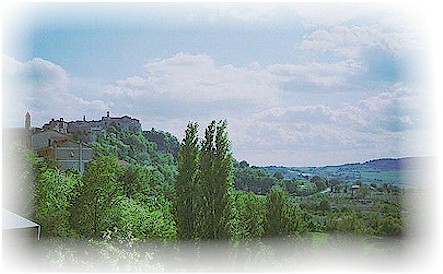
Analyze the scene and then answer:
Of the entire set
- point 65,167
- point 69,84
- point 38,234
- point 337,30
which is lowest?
point 38,234

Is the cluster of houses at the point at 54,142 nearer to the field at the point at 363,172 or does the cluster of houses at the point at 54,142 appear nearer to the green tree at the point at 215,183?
the green tree at the point at 215,183

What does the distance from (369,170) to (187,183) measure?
0.57m

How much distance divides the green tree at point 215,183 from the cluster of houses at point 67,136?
0.77 ft

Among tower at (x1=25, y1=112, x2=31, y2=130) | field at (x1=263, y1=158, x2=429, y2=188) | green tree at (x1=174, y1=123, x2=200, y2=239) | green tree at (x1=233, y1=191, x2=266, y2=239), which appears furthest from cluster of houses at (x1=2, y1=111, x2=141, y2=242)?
field at (x1=263, y1=158, x2=429, y2=188)

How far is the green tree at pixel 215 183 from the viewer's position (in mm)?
2230

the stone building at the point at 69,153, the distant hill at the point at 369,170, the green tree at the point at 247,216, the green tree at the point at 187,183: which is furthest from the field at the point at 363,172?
the stone building at the point at 69,153

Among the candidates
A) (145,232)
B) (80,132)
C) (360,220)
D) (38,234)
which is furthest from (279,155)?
(38,234)

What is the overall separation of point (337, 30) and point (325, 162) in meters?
0.42

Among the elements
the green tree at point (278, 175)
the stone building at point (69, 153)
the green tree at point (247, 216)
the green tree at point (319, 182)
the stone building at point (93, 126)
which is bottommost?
Answer: the green tree at point (247, 216)

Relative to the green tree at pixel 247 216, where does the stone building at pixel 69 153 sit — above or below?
above

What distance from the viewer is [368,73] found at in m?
2.26

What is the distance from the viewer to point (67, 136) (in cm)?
223

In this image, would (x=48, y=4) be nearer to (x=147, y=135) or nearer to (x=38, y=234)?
(x=147, y=135)

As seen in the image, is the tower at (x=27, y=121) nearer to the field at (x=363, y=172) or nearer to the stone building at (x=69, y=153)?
the stone building at (x=69, y=153)
